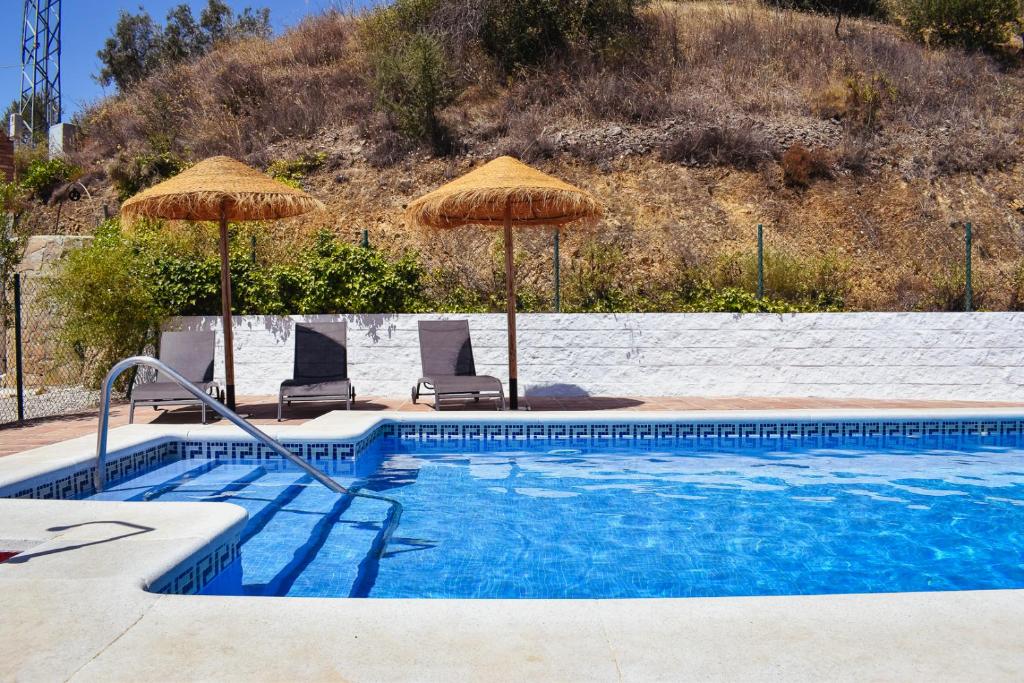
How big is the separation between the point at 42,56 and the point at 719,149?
1914 cm

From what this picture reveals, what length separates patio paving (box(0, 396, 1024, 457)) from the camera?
299 inches

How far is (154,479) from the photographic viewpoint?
599cm

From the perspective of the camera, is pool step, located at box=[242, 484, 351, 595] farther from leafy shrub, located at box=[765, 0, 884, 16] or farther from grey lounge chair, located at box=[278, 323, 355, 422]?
leafy shrub, located at box=[765, 0, 884, 16]

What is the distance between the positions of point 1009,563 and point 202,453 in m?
5.69

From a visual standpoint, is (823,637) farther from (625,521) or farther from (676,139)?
(676,139)

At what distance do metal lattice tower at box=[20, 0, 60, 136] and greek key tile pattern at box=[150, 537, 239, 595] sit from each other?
23023 millimetres

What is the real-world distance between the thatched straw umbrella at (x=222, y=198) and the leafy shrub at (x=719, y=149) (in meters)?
10.7

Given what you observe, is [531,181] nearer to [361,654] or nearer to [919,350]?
[919,350]

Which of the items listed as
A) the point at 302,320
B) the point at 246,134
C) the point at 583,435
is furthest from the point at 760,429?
the point at 246,134

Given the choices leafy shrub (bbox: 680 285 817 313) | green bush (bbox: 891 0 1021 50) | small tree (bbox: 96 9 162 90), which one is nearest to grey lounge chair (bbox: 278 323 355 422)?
leafy shrub (bbox: 680 285 817 313)

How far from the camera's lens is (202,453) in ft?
22.0

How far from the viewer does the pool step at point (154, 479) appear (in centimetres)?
542

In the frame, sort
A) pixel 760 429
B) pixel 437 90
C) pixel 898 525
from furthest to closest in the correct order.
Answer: pixel 437 90
pixel 760 429
pixel 898 525

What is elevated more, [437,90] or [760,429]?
[437,90]
